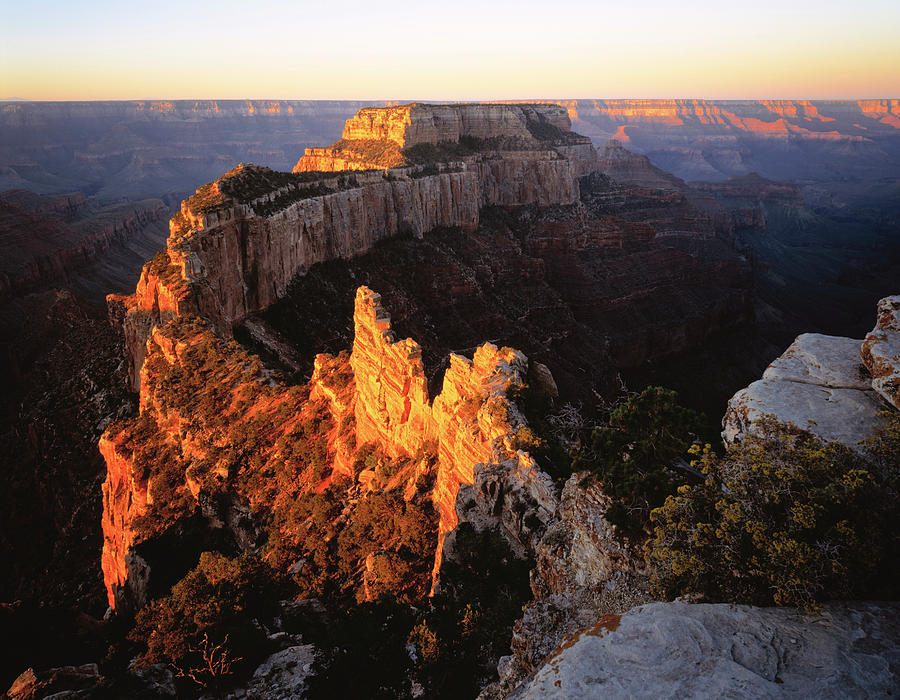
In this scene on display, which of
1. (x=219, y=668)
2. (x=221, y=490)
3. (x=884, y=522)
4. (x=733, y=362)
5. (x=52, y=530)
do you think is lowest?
(x=733, y=362)

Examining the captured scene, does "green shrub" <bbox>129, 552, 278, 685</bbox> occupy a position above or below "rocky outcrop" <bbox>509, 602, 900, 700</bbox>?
below

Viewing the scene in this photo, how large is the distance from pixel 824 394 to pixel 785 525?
3.83 meters

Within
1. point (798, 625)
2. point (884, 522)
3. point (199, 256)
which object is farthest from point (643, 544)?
point (199, 256)

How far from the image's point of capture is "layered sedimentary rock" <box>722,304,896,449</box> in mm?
9930

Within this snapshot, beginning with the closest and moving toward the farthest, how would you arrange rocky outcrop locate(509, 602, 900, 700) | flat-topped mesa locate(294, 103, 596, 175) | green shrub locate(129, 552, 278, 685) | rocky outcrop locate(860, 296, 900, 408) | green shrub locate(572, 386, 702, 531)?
1. rocky outcrop locate(509, 602, 900, 700)
2. rocky outcrop locate(860, 296, 900, 408)
3. green shrub locate(572, 386, 702, 531)
4. green shrub locate(129, 552, 278, 685)
5. flat-topped mesa locate(294, 103, 596, 175)

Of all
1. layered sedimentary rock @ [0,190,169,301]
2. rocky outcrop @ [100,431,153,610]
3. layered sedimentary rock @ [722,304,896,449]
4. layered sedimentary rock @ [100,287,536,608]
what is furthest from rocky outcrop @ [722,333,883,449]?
layered sedimentary rock @ [0,190,169,301]

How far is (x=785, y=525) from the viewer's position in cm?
842

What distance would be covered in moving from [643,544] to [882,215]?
228333mm

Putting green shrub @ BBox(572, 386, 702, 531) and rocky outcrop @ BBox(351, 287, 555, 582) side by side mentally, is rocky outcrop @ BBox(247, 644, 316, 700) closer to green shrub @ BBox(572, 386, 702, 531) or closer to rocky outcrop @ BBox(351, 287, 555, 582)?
rocky outcrop @ BBox(351, 287, 555, 582)

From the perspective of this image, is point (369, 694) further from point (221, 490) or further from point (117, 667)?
point (221, 490)

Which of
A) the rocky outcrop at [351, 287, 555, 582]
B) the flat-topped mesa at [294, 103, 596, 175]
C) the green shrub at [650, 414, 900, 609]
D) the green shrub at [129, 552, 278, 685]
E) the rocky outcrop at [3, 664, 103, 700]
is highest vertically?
the flat-topped mesa at [294, 103, 596, 175]

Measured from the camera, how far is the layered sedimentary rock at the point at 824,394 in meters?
9.93

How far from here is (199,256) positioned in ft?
121

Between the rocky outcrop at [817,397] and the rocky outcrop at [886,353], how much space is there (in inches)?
16.3
